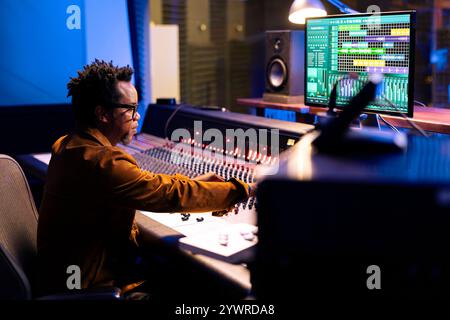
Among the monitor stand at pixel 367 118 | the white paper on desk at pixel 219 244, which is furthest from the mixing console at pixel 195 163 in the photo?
the monitor stand at pixel 367 118

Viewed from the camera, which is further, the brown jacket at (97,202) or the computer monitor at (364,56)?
the computer monitor at (364,56)

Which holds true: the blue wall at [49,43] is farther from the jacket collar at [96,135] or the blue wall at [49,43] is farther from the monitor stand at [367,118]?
the jacket collar at [96,135]

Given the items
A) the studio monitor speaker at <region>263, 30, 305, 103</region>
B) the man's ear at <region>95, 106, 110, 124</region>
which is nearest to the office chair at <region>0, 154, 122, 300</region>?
the man's ear at <region>95, 106, 110, 124</region>

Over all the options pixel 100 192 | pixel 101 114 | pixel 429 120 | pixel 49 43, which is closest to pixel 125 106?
pixel 101 114

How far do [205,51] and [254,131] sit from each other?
14.0 ft

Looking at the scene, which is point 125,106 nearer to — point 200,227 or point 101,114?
point 101,114

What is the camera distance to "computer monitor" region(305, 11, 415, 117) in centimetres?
218

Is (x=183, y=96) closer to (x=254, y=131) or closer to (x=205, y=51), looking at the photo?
(x=205, y=51)

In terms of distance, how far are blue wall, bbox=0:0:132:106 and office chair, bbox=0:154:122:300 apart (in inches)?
71.4

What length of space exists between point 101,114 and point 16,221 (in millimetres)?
463

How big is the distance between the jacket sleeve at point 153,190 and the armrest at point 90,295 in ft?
0.83

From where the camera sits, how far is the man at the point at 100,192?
1.64 m

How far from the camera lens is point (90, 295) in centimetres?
155

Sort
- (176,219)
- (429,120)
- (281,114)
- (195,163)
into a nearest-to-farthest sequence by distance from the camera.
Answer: (176,219), (195,163), (429,120), (281,114)
